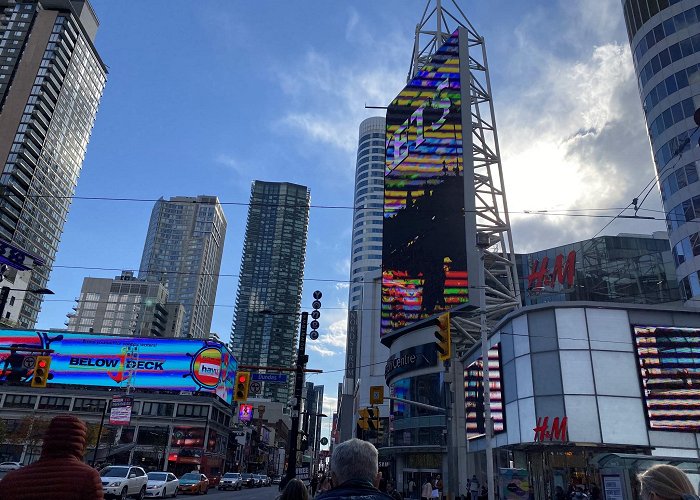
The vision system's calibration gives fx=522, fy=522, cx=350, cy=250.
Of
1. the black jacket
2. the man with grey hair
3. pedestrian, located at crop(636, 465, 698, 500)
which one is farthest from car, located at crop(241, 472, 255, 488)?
pedestrian, located at crop(636, 465, 698, 500)

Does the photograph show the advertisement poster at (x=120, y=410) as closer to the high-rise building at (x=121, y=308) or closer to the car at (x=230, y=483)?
the car at (x=230, y=483)

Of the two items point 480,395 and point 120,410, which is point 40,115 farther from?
point 480,395

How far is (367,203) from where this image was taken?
16875cm

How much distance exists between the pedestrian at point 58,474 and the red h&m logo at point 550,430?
26.9 metres

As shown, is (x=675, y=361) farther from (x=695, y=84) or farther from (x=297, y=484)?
(x=695, y=84)

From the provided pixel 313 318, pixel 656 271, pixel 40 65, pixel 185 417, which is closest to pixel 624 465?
pixel 313 318

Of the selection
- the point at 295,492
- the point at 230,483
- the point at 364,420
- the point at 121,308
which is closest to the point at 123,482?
the point at 364,420

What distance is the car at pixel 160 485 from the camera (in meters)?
28.4

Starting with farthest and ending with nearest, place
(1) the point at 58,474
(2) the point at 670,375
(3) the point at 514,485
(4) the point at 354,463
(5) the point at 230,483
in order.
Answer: (5) the point at 230,483, (2) the point at 670,375, (3) the point at 514,485, (4) the point at 354,463, (1) the point at 58,474

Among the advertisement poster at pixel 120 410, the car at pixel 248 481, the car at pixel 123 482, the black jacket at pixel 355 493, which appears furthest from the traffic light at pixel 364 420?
the car at pixel 248 481

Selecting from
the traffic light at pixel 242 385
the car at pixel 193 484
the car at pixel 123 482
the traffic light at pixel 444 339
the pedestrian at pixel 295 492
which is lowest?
the car at pixel 193 484

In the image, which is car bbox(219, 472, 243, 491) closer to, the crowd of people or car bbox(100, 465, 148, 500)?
car bbox(100, 465, 148, 500)

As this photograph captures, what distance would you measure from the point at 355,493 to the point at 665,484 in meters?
1.95

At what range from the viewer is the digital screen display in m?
33.2
